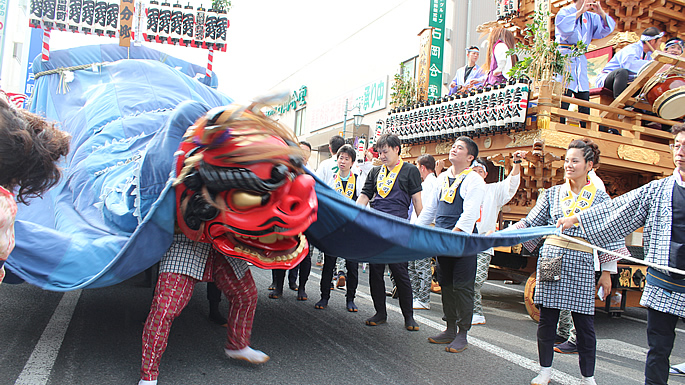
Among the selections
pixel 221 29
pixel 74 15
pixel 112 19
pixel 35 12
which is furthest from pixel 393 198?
pixel 35 12

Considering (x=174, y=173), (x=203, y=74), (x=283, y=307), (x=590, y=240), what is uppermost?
(x=203, y=74)

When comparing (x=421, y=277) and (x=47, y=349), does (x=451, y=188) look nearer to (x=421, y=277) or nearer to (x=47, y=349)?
(x=421, y=277)

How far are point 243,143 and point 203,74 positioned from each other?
18.1 ft

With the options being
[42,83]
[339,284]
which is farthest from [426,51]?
[42,83]

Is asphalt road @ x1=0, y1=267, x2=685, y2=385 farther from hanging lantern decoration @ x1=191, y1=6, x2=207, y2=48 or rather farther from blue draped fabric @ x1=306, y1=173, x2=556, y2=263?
hanging lantern decoration @ x1=191, y1=6, x2=207, y2=48

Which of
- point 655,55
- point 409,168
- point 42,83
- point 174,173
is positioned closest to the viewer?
point 174,173

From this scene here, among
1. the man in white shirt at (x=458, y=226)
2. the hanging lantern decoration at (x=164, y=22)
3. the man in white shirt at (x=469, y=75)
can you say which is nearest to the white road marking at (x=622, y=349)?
the man in white shirt at (x=458, y=226)

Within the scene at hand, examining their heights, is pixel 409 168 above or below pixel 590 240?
above

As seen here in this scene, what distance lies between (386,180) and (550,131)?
284 cm

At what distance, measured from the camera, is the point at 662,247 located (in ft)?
8.33

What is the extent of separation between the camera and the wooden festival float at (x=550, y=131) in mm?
5898

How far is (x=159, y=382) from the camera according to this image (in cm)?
259

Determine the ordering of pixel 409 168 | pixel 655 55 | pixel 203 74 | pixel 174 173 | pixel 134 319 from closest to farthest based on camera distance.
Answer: pixel 174 173 < pixel 134 319 < pixel 409 168 < pixel 655 55 < pixel 203 74

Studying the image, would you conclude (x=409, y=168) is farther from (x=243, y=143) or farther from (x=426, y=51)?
(x=426, y=51)
